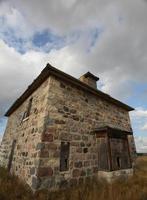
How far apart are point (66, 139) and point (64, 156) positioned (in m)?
0.67

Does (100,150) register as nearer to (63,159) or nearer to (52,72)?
(63,159)

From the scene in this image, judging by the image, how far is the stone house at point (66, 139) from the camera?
5227 millimetres

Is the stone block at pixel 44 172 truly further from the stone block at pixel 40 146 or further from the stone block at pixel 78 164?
the stone block at pixel 78 164

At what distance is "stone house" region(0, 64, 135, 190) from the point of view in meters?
5.23

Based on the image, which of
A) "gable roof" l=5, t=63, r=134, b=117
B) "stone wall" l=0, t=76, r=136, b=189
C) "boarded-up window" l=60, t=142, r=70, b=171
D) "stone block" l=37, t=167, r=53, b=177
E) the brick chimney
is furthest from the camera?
the brick chimney

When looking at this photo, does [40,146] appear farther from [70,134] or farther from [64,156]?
[70,134]

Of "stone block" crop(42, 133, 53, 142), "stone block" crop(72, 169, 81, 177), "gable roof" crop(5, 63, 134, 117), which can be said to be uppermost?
"gable roof" crop(5, 63, 134, 117)

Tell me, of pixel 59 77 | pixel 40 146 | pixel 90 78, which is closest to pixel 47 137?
pixel 40 146

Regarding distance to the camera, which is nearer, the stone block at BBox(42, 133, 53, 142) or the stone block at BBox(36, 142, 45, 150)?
the stone block at BBox(36, 142, 45, 150)

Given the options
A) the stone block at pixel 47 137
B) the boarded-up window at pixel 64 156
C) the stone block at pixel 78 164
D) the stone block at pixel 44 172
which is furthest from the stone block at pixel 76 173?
the stone block at pixel 47 137

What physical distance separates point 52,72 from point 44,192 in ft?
15.1

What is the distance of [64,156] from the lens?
5.71 meters

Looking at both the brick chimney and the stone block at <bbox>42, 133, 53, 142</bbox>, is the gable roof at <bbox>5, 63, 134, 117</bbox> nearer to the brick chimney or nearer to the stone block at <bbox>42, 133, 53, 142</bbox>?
the brick chimney

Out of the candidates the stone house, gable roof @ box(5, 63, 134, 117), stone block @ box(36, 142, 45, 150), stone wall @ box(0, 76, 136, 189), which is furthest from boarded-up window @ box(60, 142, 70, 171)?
gable roof @ box(5, 63, 134, 117)
